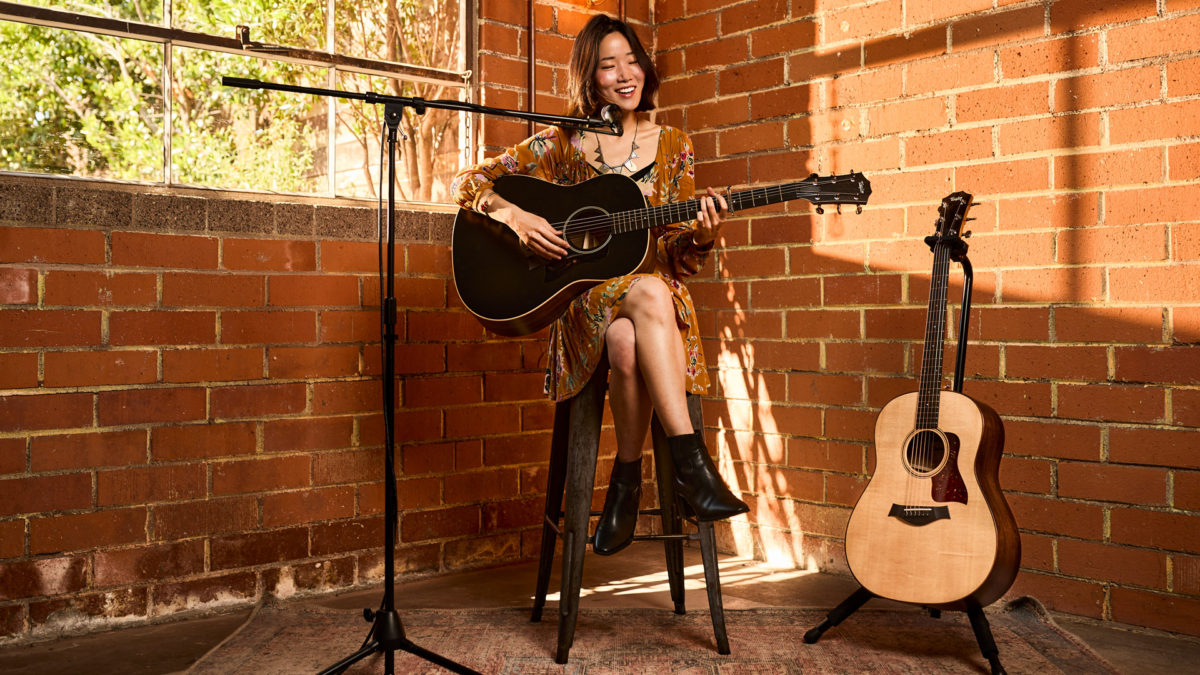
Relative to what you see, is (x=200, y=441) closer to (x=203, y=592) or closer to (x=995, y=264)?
(x=203, y=592)

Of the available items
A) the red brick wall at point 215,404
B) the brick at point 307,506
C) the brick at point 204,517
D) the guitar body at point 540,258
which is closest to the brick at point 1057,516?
the guitar body at point 540,258

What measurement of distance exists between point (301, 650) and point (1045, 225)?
2244mm

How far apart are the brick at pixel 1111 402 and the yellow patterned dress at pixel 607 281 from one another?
1.01 meters

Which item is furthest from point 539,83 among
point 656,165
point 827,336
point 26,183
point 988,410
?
point 988,410

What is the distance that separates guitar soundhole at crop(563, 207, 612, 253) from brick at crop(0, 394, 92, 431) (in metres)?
1.34

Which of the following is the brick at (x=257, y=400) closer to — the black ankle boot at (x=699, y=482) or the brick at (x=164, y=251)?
the brick at (x=164, y=251)

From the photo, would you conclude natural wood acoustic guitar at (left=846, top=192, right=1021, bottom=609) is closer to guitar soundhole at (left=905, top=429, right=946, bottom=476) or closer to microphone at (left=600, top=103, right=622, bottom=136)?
guitar soundhole at (left=905, top=429, right=946, bottom=476)

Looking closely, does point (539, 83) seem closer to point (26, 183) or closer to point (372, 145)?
point (372, 145)

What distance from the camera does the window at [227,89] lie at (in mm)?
2488

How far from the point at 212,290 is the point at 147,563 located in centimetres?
76

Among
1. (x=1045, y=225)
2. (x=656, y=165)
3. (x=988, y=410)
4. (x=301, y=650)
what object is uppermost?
(x=656, y=165)

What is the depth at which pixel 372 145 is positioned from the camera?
305 cm

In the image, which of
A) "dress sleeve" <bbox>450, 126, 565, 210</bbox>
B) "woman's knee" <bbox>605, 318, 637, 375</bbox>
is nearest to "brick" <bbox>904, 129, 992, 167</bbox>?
"dress sleeve" <bbox>450, 126, 565, 210</bbox>

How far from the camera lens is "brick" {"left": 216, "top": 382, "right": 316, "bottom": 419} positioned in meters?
2.71
